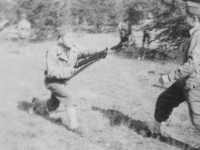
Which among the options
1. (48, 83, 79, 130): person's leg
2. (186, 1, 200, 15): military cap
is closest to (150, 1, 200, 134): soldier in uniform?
(186, 1, 200, 15): military cap

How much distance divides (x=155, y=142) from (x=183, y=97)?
0.78 metres

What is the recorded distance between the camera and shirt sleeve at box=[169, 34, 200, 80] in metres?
2.67

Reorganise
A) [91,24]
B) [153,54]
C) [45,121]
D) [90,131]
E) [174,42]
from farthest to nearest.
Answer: [91,24], [153,54], [174,42], [45,121], [90,131]

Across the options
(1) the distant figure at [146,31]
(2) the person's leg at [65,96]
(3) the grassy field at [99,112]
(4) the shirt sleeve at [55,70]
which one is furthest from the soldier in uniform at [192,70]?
(1) the distant figure at [146,31]

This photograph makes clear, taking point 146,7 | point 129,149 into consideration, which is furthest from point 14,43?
point 129,149

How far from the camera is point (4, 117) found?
4.43 metres

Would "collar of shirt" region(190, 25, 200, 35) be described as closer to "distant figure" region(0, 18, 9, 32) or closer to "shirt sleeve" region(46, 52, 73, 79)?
"shirt sleeve" region(46, 52, 73, 79)

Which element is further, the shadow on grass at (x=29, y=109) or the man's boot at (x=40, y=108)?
the man's boot at (x=40, y=108)

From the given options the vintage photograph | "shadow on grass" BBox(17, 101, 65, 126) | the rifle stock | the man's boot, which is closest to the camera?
the vintage photograph

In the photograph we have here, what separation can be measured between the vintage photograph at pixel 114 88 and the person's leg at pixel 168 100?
13 mm

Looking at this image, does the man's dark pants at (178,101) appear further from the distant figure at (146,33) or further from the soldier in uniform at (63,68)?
the distant figure at (146,33)

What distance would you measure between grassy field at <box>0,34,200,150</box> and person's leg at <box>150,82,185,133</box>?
42 centimetres

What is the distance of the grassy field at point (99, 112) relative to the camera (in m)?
3.59

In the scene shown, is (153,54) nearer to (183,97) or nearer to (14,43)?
(183,97)
